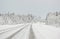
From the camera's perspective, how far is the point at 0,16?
78875 millimetres

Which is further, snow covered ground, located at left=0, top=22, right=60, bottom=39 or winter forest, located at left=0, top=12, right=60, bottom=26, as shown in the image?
winter forest, located at left=0, top=12, right=60, bottom=26

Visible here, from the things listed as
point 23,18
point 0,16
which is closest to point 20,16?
point 23,18

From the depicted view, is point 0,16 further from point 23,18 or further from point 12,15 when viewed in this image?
point 23,18

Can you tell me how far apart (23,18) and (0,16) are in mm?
48296

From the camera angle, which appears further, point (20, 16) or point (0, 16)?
point (20, 16)

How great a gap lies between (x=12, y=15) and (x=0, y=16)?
23332 millimetres

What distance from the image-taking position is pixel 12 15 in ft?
334

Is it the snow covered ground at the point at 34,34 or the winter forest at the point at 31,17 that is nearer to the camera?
the snow covered ground at the point at 34,34

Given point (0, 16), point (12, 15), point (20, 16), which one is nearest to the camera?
point (0, 16)

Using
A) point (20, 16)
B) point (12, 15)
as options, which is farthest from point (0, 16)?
point (20, 16)

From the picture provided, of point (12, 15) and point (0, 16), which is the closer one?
point (0, 16)

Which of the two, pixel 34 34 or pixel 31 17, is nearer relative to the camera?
pixel 34 34

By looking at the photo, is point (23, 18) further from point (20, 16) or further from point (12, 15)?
point (12, 15)

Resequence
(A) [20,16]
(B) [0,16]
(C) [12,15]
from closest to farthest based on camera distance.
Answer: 1. (B) [0,16]
2. (C) [12,15]
3. (A) [20,16]
